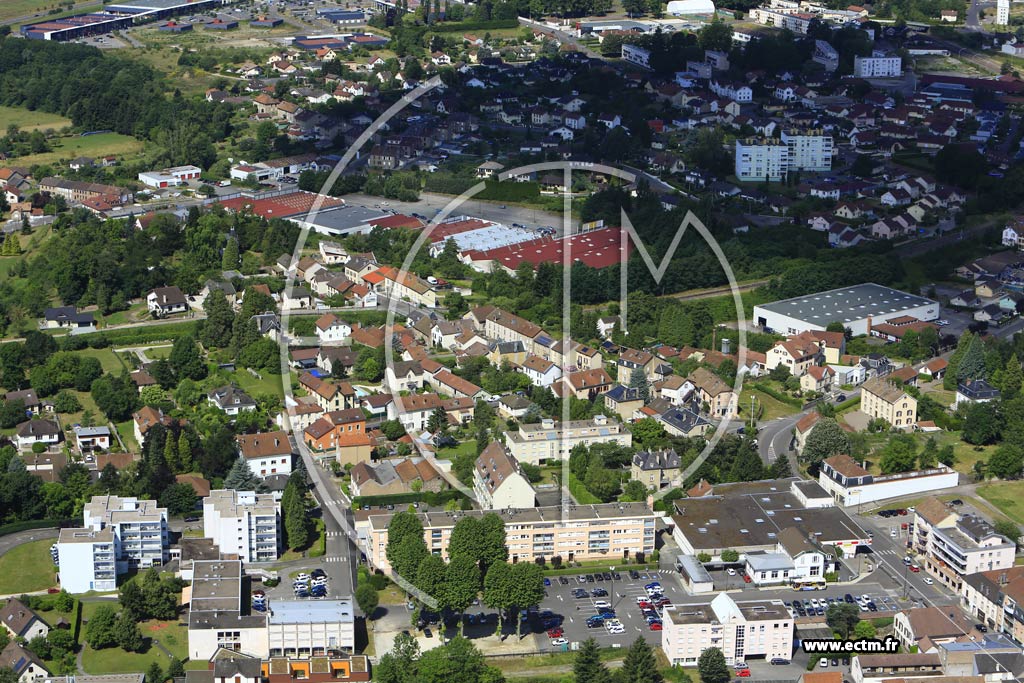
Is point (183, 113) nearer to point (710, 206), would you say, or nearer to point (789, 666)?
point (710, 206)

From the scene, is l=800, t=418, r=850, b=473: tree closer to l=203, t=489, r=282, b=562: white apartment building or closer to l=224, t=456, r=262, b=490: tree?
l=203, t=489, r=282, b=562: white apartment building

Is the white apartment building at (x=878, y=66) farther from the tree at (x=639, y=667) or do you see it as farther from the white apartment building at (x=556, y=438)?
the tree at (x=639, y=667)

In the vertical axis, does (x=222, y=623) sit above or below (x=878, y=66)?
below

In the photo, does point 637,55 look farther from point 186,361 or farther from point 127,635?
point 127,635

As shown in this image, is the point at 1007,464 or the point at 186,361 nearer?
the point at 1007,464

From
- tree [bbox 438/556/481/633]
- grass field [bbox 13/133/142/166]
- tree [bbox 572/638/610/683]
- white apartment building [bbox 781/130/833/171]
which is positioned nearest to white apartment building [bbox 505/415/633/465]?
tree [bbox 438/556/481/633]

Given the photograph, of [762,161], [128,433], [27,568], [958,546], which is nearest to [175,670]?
[27,568]
